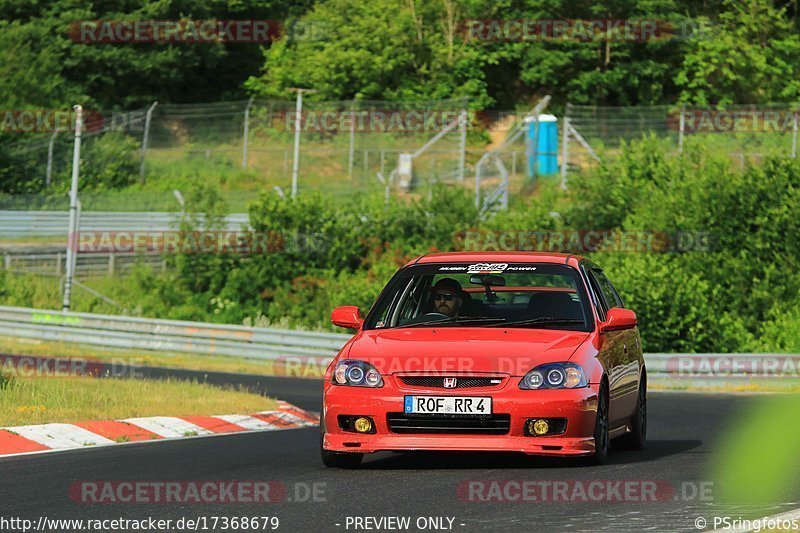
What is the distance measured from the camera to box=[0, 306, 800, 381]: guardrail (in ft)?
77.6

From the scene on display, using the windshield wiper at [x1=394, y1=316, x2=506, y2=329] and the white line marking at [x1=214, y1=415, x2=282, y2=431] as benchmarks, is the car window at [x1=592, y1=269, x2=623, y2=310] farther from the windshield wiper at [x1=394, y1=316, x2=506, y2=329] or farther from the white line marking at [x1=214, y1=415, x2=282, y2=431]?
the white line marking at [x1=214, y1=415, x2=282, y2=431]

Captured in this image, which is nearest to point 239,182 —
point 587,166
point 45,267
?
point 45,267

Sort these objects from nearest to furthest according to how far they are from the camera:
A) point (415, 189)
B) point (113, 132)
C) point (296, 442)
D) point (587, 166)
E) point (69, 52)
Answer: point (296, 442)
point (587, 166)
point (415, 189)
point (113, 132)
point (69, 52)

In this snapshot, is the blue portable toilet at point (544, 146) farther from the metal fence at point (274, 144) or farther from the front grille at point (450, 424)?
the front grille at point (450, 424)

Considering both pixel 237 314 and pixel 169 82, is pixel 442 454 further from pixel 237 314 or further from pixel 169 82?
pixel 169 82

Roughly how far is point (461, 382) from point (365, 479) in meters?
0.91

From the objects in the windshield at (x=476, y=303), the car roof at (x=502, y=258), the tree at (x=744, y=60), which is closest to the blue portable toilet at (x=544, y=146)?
the tree at (x=744, y=60)

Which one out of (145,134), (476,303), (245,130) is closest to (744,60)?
(245,130)

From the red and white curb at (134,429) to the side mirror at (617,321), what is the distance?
14.6 ft

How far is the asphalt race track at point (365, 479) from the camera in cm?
804

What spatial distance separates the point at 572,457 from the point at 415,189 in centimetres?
3354

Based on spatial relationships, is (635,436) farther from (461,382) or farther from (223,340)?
(223,340)

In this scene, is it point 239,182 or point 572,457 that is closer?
point 572,457

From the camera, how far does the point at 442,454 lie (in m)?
11.7
